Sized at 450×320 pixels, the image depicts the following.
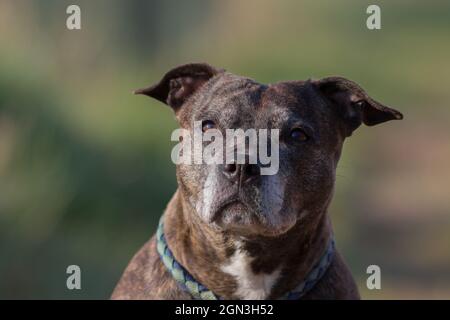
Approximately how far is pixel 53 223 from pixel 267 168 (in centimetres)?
431

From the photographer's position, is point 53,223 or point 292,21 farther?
point 292,21

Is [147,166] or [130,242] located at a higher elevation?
[147,166]

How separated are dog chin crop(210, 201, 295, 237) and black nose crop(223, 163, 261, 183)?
0.38ft

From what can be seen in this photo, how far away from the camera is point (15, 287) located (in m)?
8.50

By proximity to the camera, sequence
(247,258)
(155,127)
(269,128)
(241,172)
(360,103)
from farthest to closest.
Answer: (155,127) → (360,103) → (247,258) → (269,128) → (241,172)

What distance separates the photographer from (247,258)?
16.3ft

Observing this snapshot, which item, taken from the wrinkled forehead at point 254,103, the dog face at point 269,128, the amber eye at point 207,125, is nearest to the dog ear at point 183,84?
the dog face at point 269,128

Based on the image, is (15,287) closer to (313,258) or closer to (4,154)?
(4,154)

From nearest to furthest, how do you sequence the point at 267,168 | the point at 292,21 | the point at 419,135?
the point at 267,168 → the point at 419,135 → the point at 292,21

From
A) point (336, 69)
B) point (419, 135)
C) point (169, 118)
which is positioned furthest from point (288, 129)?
point (419, 135)

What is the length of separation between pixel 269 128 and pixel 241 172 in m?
0.42

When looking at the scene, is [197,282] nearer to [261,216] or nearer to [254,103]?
[261,216]

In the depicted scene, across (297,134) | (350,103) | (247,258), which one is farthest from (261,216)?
(350,103)

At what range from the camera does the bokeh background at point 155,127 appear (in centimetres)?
862
